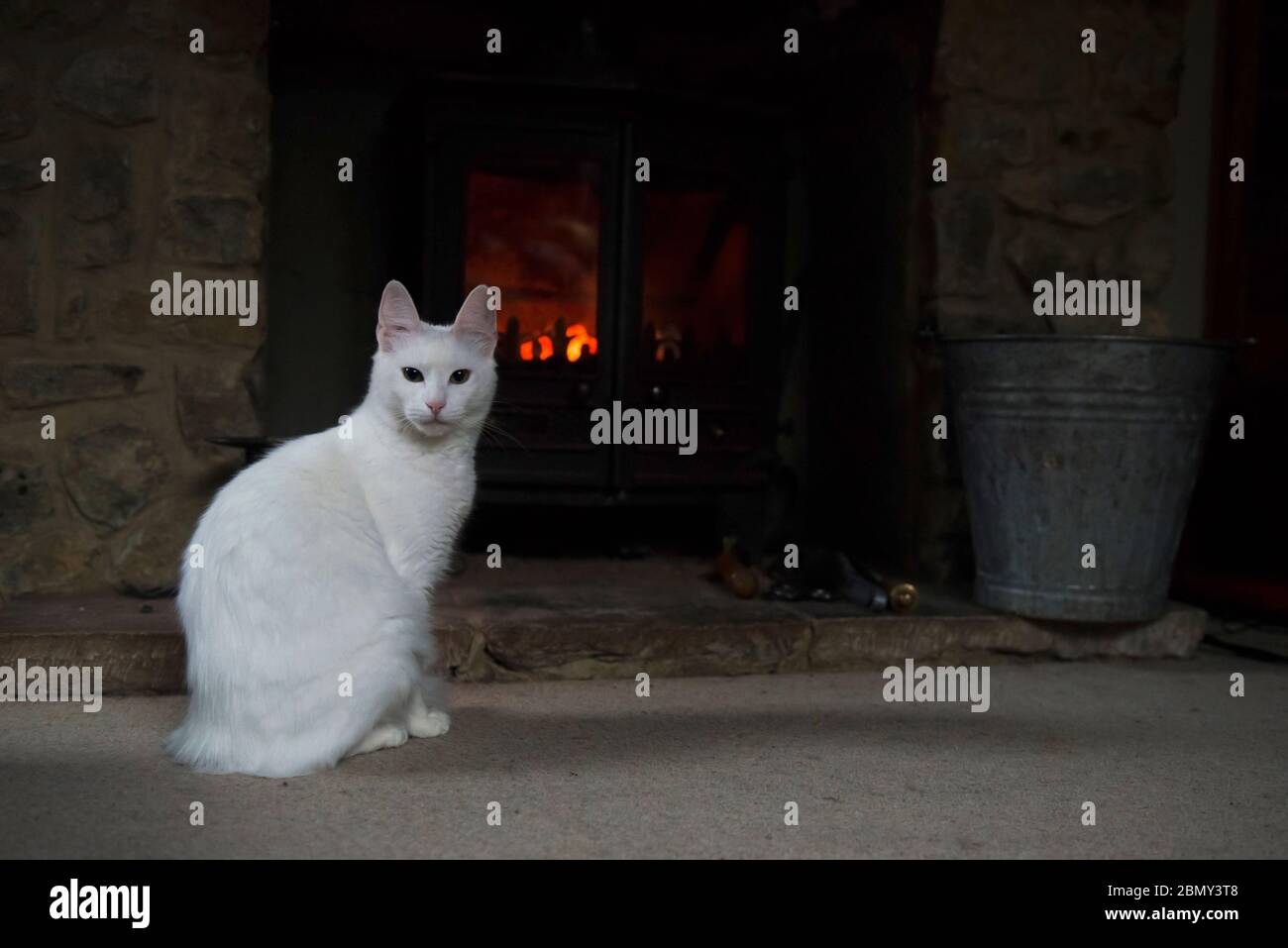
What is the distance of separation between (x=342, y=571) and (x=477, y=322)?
0.53 meters

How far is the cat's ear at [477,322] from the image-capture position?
2.09 metres

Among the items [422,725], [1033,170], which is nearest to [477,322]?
[422,725]

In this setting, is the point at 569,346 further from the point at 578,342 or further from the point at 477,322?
the point at 477,322

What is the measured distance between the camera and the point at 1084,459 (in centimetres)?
277

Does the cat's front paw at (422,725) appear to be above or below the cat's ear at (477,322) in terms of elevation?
below

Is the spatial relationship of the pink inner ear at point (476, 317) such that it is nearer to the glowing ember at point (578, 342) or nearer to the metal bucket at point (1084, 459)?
the glowing ember at point (578, 342)

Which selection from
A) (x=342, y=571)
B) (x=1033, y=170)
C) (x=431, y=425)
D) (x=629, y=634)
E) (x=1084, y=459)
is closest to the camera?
(x=342, y=571)

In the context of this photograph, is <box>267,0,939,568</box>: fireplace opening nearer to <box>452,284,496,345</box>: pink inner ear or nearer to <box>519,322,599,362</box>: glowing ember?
<box>519,322,599,362</box>: glowing ember

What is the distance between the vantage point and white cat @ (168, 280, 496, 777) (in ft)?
6.05

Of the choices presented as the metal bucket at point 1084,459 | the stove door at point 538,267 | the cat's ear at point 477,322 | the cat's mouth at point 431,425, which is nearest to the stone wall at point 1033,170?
the metal bucket at point 1084,459

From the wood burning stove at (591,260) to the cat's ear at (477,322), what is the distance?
2.32 feet

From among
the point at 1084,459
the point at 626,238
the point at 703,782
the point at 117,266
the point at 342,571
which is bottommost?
the point at 703,782

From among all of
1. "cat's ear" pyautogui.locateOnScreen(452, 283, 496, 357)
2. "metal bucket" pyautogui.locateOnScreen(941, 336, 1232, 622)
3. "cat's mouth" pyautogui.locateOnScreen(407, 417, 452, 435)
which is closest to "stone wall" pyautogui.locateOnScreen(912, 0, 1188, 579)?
"metal bucket" pyautogui.locateOnScreen(941, 336, 1232, 622)

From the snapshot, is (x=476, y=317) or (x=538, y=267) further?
(x=538, y=267)
